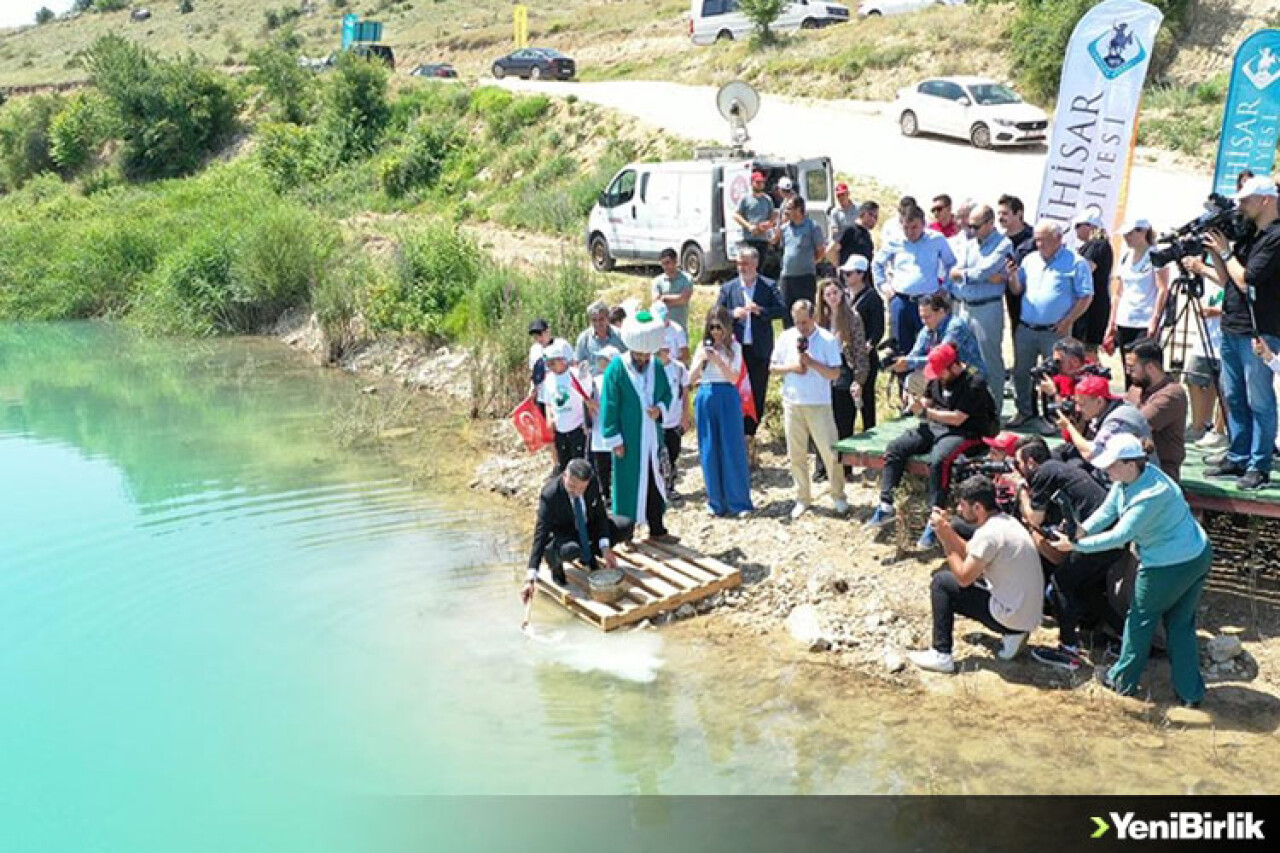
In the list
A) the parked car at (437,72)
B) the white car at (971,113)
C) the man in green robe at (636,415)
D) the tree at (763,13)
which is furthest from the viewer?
the parked car at (437,72)

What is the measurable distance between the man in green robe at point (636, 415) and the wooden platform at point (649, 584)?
1.25 feet

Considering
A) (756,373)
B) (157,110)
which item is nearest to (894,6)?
(157,110)

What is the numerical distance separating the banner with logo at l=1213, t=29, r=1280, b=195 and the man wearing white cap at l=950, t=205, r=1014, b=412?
9.92ft

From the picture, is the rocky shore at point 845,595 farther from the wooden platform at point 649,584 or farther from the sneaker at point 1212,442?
the sneaker at point 1212,442

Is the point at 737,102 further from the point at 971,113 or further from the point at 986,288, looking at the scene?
the point at 971,113

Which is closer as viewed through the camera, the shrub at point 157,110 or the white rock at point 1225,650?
the white rock at point 1225,650

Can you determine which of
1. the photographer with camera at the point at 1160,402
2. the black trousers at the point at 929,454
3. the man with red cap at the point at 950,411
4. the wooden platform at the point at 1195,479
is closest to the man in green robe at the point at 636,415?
the wooden platform at the point at 1195,479

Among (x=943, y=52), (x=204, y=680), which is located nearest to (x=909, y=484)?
(x=204, y=680)

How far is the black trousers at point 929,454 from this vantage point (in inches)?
324

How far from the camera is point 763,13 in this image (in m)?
37.0

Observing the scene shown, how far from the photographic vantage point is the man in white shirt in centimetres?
913

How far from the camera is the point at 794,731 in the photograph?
6965 mm

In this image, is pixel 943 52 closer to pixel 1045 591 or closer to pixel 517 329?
pixel 517 329

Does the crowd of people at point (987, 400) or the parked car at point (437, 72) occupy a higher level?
the parked car at point (437, 72)
